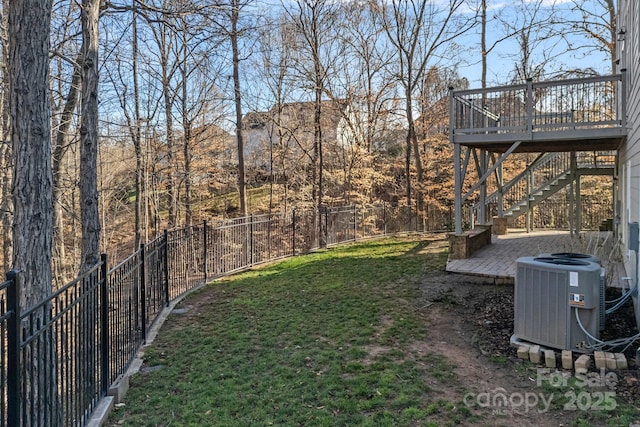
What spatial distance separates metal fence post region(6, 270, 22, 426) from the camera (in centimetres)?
230

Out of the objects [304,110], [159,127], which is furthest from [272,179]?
[159,127]

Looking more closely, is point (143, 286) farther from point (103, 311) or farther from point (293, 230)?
point (293, 230)

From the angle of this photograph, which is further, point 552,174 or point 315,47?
point 315,47

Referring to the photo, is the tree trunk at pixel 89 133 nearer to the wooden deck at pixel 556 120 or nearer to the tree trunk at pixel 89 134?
the tree trunk at pixel 89 134

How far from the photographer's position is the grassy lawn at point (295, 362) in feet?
11.4

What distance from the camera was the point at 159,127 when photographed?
13477mm

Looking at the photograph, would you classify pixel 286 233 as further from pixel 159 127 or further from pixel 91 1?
pixel 91 1

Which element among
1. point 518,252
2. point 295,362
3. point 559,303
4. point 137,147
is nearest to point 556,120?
point 518,252

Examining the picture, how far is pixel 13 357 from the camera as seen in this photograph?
2.33 meters

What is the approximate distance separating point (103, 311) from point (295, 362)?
1.84 m

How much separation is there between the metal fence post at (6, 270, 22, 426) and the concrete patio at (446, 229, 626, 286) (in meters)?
6.58

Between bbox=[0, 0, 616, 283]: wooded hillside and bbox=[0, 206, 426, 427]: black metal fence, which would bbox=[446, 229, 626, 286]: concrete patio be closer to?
bbox=[0, 206, 426, 427]: black metal fence

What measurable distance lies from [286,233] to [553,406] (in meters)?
9.49

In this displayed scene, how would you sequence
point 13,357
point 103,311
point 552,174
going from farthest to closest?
point 552,174 < point 103,311 < point 13,357
